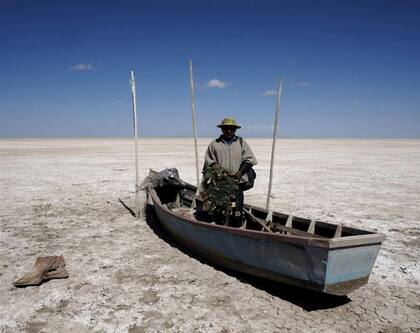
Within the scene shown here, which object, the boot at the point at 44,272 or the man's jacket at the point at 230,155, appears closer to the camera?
the boot at the point at 44,272

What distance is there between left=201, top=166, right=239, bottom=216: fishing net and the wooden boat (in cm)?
59

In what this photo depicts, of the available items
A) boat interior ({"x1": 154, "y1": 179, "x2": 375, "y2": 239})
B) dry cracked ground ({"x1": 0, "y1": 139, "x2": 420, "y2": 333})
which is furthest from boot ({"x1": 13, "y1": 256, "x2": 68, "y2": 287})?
boat interior ({"x1": 154, "y1": 179, "x2": 375, "y2": 239})

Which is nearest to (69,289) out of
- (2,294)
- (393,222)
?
(2,294)

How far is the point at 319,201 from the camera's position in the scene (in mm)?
12586

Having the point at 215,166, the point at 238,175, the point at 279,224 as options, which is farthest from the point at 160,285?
the point at 279,224

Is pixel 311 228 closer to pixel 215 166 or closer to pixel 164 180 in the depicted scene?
pixel 215 166

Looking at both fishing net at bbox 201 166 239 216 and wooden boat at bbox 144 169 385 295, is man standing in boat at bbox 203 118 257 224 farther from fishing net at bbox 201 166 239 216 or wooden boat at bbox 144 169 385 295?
wooden boat at bbox 144 169 385 295

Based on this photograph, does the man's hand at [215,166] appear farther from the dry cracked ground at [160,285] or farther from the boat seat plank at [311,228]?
the boat seat plank at [311,228]

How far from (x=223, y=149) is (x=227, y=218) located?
53.6 inches

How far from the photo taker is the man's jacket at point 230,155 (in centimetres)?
701

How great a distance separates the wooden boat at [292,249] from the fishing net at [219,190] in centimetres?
59

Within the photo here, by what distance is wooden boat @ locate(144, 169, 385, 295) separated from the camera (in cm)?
456

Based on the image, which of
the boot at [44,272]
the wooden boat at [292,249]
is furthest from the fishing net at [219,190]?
the boot at [44,272]

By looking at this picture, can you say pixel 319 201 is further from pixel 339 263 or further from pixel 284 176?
pixel 339 263
